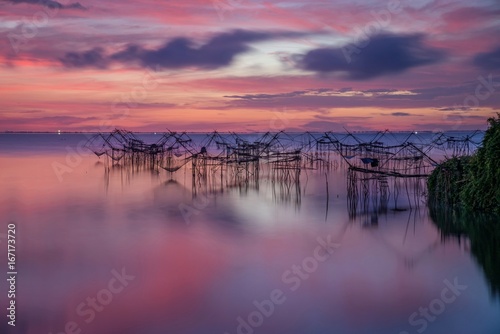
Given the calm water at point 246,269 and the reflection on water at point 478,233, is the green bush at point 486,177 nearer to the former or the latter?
the reflection on water at point 478,233

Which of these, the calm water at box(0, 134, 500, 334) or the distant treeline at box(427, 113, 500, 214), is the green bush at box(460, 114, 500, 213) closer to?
the distant treeline at box(427, 113, 500, 214)

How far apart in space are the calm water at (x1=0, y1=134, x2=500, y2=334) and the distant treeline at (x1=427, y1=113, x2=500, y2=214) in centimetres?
84

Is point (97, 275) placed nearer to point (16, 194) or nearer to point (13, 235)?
point (13, 235)

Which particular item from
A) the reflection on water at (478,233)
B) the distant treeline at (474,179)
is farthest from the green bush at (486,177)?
the reflection on water at (478,233)

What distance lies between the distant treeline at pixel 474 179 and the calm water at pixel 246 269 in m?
0.84

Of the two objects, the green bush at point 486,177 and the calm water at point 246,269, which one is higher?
the green bush at point 486,177

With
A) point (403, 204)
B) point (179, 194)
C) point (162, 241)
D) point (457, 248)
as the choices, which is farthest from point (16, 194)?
point (457, 248)

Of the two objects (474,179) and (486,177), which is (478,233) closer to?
(486,177)

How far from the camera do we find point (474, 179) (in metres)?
11.1

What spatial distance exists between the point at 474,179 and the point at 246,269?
6239mm

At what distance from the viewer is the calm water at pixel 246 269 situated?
5.70 metres

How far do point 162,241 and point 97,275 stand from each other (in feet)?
7.50

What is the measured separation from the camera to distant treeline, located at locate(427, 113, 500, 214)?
34.3ft

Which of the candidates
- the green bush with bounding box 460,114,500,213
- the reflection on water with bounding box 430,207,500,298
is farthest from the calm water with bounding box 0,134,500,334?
the green bush with bounding box 460,114,500,213
